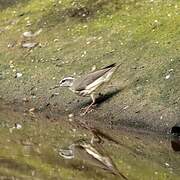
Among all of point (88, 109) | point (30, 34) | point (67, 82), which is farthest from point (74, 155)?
point (30, 34)

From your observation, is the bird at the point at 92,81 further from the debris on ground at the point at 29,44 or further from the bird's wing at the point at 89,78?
the debris on ground at the point at 29,44

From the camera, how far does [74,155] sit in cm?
1262

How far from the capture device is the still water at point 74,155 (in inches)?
Answer: 447

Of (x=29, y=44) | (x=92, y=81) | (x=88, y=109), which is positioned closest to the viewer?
(x=92, y=81)

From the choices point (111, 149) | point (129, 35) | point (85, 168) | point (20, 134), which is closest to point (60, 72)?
point (129, 35)

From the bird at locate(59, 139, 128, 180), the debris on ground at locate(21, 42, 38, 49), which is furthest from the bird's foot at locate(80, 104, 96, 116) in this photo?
the debris on ground at locate(21, 42, 38, 49)

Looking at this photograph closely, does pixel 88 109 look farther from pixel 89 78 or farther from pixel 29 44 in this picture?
pixel 29 44

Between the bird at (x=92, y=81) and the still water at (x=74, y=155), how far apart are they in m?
0.68

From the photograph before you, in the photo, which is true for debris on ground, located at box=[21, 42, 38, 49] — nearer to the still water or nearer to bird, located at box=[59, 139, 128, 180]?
the still water

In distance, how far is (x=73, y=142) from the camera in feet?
44.7

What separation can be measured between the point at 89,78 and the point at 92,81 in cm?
10

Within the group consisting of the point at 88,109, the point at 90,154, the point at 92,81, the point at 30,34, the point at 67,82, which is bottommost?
the point at 30,34

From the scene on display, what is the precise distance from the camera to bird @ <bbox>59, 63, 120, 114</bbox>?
15.4 metres

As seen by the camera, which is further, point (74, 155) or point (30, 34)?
point (30, 34)
